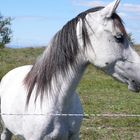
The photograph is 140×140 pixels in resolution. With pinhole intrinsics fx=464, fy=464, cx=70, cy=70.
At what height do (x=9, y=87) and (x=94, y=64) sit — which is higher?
(x=94, y=64)

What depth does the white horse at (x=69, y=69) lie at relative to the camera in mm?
3881

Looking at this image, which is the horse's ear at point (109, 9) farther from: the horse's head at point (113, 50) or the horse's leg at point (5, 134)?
the horse's leg at point (5, 134)

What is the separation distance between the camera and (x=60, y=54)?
4105 mm

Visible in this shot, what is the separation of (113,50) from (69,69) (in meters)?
0.50

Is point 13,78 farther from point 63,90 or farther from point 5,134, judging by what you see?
point 63,90

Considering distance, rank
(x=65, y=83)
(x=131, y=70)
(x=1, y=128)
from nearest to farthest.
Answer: (x=131, y=70) < (x=65, y=83) < (x=1, y=128)

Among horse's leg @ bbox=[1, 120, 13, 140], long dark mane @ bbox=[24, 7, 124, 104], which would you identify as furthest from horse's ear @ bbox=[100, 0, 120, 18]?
horse's leg @ bbox=[1, 120, 13, 140]

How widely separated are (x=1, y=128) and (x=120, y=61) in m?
2.44

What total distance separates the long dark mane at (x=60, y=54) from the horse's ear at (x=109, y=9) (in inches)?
6.2

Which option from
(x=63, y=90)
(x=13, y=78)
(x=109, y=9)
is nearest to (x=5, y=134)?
(x=13, y=78)

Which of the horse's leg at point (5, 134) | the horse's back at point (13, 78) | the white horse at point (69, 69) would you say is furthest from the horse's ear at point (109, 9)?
the horse's leg at point (5, 134)

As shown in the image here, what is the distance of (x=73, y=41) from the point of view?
4.06 m

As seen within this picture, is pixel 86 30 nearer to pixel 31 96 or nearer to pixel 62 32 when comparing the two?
pixel 62 32

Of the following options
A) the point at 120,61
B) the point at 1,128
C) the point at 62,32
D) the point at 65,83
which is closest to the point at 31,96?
the point at 65,83
